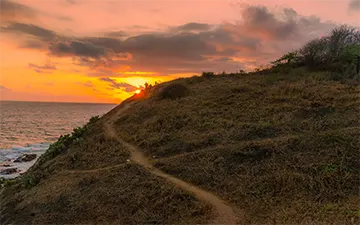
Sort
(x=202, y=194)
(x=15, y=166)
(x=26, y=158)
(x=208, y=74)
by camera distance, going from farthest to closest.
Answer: (x=26, y=158)
(x=208, y=74)
(x=15, y=166)
(x=202, y=194)

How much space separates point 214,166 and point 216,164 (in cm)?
19

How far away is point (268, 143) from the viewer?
45.3 ft

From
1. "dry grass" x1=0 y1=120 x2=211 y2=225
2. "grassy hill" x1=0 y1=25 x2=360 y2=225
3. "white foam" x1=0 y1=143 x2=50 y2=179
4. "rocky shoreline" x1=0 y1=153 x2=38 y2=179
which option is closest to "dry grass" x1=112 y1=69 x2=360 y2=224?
"grassy hill" x1=0 y1=25 x2=360 y2=225

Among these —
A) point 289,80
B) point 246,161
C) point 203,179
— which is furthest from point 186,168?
point 289,80

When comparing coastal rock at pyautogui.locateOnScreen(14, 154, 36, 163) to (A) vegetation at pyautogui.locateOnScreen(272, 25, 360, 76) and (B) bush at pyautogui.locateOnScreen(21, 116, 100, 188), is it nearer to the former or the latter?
(B) bush at pyautogui.locateOnScreen(21, 116, 100, 188)

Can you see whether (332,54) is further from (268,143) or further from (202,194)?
(202,194)

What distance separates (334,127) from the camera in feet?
47.7

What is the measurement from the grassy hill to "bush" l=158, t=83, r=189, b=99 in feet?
4.21

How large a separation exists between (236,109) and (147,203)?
9822mm

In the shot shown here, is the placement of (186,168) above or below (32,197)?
above

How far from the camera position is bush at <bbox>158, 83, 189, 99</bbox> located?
2398 centimetres

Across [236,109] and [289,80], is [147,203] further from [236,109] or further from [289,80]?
[289,80]

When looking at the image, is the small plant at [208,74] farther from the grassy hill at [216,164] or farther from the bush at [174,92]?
the grassy hill at [216,164]

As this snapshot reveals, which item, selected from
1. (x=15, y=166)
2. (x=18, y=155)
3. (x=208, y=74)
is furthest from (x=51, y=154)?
(x=18, y=155)
